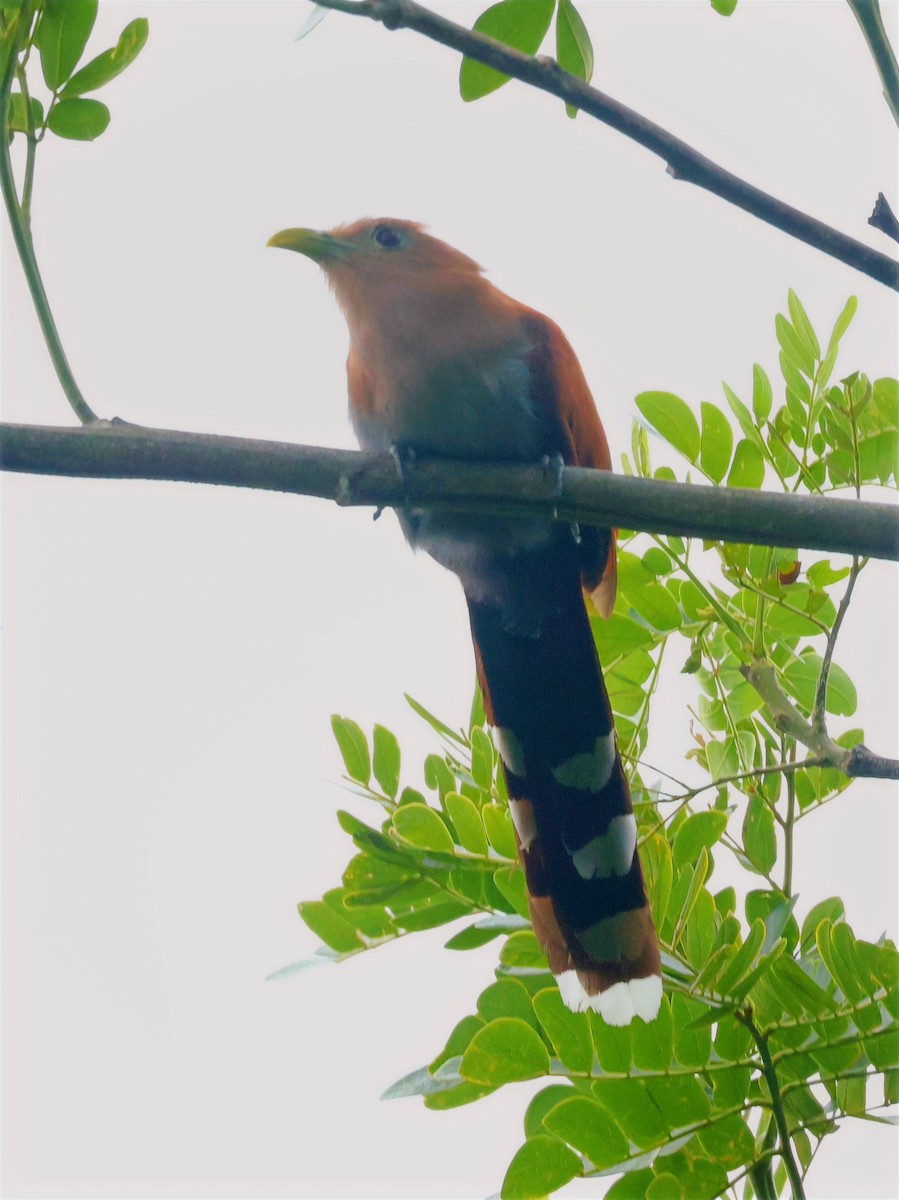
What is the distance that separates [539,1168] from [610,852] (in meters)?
0.82

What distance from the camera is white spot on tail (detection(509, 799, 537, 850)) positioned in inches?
76.2

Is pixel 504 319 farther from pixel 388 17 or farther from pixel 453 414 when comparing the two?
pixel 388 17

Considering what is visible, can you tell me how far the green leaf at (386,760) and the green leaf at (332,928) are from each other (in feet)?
0.61

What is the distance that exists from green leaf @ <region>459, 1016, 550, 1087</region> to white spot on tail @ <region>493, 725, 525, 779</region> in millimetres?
926

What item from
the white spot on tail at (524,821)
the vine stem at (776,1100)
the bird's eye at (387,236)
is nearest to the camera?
the vine stem at (776,1100)

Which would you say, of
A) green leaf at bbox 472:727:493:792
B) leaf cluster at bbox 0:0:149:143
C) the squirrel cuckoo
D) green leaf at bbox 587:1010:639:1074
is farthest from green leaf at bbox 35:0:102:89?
green leaf at bbox 587:1010:639:1074

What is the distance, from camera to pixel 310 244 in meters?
2.55

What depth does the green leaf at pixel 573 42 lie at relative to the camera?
4.94 feet

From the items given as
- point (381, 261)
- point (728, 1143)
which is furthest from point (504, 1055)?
point (381, 261)

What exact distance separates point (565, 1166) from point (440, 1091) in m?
0.16

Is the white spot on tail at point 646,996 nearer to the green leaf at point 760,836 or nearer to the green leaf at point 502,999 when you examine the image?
the green leaf at point 502,999

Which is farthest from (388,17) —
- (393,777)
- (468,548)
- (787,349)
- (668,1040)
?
(468,548)

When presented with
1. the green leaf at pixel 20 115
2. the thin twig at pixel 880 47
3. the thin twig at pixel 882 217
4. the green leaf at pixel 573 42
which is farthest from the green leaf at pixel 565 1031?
the green leaf at pixel 20 115

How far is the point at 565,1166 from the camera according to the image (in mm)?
1364
